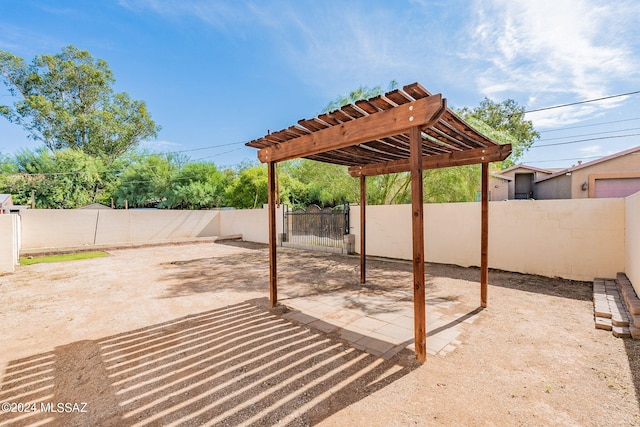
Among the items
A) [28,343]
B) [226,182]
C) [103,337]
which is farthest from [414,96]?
[226,182]

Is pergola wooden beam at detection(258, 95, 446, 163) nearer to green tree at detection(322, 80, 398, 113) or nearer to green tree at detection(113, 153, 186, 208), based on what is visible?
green tree at detection(322, 80, 398, 113)

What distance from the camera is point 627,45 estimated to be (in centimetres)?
800

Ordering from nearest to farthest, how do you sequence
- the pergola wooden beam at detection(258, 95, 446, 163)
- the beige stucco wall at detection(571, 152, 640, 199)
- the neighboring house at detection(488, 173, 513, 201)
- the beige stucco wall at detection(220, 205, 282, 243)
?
the pergola wooden beam at detection(258, 95, 446, 163) → the beige stucco wall at detection(571, 152, 640, 199) → the beige stucco wall at detection(220, 205, 282, 243) → the neighboring house at detection(488, 173, 513, 201)

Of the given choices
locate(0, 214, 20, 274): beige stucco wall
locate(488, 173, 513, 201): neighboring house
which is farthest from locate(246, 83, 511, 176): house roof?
locate(488, 173, 513, 201): neighboring house

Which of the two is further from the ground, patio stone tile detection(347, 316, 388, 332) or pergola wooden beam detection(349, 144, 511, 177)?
pergola wooden beam detection(349, 144, 511, 177)

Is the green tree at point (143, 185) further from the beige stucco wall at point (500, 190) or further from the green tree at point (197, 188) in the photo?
the beige stucco wall at point (500, 190)

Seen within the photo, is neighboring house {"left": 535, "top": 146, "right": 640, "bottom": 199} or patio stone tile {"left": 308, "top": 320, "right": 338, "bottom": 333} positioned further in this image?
neighboring house {"left": 535, "top": 146, "right": 640, "bottom": 199}

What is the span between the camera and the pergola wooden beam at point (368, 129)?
7.27 ft

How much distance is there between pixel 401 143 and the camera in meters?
3.48

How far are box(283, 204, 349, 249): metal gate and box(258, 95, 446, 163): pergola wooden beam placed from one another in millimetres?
5591

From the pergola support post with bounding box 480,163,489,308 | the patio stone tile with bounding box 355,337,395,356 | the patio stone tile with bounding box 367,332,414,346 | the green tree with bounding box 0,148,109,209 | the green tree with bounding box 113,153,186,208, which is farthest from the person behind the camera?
the green tree with bounding box 113,153,186,208

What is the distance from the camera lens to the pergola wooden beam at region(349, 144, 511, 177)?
3.47 metres

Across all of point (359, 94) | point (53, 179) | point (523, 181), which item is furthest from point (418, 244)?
point (53, 179)

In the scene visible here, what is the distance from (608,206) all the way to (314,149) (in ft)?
16.9
